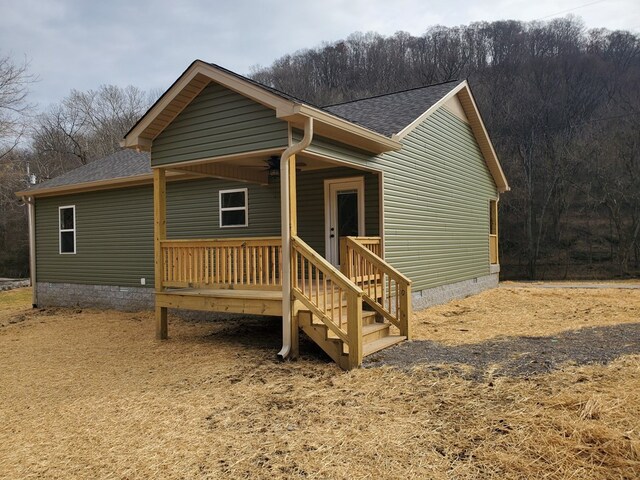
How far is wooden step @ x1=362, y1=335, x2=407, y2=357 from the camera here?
237 inches

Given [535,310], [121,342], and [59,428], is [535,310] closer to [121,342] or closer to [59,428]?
[121,342]

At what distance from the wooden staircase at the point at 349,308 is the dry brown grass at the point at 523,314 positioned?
706 millimetres

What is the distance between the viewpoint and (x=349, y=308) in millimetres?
5574

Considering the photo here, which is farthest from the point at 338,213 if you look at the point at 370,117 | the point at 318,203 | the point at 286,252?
the point at 286,252

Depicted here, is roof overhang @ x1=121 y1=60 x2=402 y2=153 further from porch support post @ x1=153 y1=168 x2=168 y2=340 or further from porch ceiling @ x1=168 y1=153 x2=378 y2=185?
porch ceiling @ x1=168 y1=153 x2=378 y2=185

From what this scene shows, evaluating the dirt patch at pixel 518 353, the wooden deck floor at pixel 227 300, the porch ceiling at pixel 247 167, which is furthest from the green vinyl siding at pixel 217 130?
the dirt patch at pixel 518 353

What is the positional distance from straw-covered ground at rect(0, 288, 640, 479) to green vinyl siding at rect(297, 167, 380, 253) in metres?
2.62

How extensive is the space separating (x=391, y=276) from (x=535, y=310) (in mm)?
4516

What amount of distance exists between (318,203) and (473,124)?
615 centimetres

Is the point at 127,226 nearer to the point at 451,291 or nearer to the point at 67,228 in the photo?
the point at 67,228

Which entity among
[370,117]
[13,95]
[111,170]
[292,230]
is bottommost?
[292,230]

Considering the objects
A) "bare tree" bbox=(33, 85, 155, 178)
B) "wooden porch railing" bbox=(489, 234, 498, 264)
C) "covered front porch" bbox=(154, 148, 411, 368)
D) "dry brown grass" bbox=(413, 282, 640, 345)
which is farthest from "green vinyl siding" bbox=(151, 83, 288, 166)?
"bare tree" bbox=(33, 85, 155, 178)

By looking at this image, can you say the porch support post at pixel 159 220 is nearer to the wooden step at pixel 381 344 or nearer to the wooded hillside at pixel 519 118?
the wooden step at pixel 381 344

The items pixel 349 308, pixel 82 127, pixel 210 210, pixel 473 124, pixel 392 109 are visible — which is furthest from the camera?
pixel 82 127
